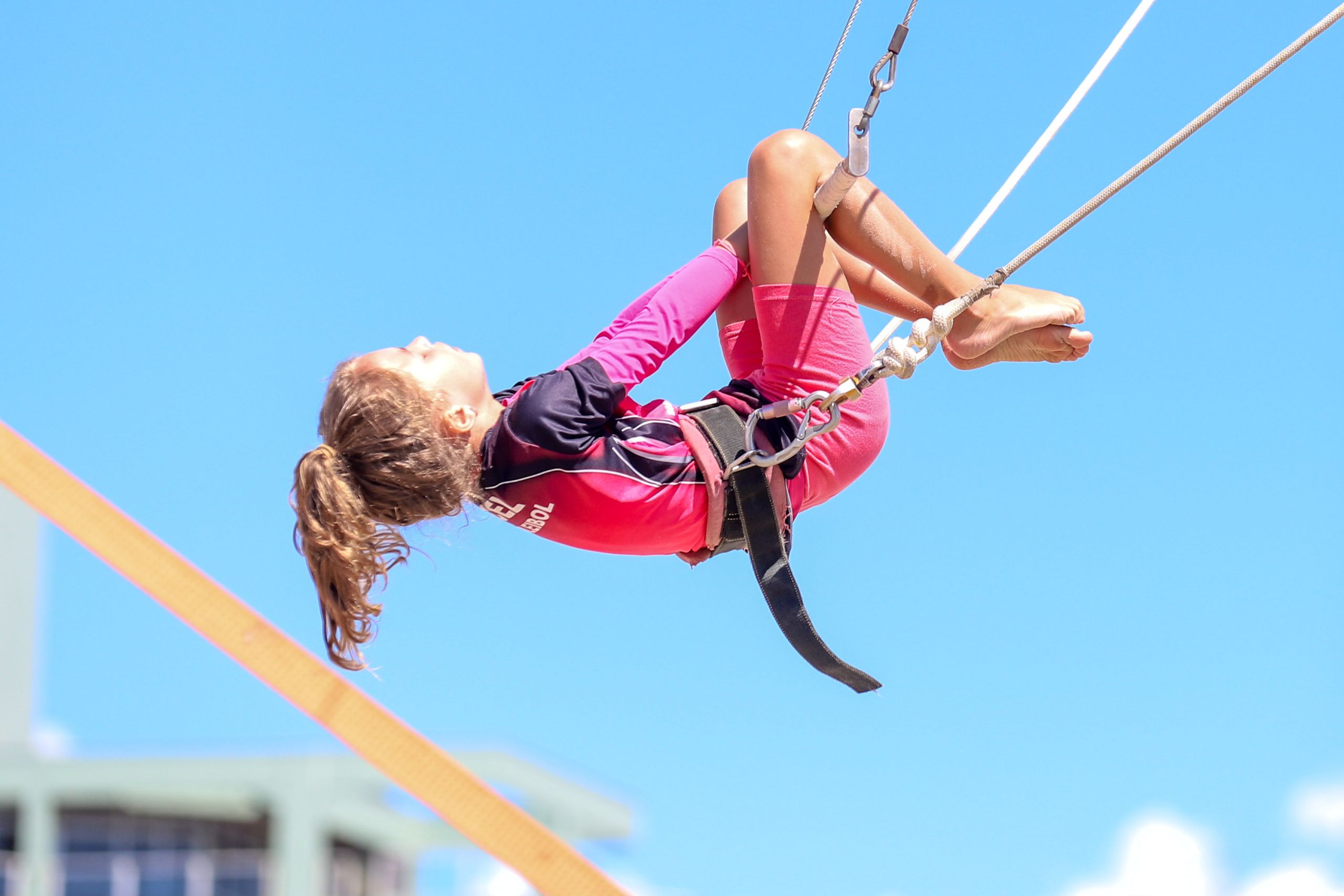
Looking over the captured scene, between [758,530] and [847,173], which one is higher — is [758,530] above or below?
below

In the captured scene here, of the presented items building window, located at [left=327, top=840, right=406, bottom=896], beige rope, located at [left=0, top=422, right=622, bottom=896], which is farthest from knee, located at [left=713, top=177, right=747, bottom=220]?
building window, located at [left=327, top=840, right=406, bottom=896]

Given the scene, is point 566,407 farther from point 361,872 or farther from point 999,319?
point 361,872

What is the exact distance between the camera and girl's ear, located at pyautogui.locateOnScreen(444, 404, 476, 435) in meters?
2.98

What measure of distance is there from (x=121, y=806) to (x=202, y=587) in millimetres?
14316

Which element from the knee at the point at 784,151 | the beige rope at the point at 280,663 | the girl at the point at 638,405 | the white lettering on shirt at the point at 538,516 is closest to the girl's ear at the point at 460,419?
the girl at the point at 638,405

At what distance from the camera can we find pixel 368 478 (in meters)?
2.99

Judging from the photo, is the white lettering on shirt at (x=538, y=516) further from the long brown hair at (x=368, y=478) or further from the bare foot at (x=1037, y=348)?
the bare foot at (x=1037, y=348)

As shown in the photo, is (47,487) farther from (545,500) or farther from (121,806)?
(121,806)

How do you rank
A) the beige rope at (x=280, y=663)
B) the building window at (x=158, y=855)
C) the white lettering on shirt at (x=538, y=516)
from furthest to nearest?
1. the building window at (x=158, y=855)
2. the white lettering on shirt at (x=538, y=516)
3. the beige rope at (x=280, y=663)

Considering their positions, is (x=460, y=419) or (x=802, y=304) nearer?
(x=460, y=419)

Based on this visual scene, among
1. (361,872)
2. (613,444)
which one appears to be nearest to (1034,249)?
(613,444)

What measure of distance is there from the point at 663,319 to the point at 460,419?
0.45m

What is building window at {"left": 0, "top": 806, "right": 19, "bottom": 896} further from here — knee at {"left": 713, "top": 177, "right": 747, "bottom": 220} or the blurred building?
knee at {"left": 713, "top": 177, "right": 747, "bottom": 220}

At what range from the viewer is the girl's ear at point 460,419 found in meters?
2.98
